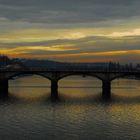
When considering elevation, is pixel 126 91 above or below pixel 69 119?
above

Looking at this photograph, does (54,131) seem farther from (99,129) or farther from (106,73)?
(106,73)

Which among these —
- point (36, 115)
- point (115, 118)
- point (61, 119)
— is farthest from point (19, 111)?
point (115, 118)

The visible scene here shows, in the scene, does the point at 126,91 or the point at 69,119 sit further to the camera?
the point at 126,91

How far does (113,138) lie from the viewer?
45219 millimetres

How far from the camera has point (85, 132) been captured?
48.3 metres

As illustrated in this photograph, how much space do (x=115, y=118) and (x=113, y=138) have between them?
44.4 feet

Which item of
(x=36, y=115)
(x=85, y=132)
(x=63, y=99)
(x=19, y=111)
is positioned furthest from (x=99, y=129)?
(x=63, y=99)

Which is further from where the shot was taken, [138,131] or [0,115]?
[0,115]

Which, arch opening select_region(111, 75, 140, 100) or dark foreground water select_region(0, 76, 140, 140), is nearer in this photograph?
dark foreground water select_region(0, 76, 140, 140)

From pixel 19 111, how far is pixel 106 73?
44.6 meters

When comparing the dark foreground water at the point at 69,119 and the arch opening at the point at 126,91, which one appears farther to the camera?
the arch opening at the point at 126,91

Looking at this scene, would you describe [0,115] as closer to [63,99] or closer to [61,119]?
[61,119]

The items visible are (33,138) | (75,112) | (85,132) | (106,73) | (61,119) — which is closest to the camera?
(33,138)

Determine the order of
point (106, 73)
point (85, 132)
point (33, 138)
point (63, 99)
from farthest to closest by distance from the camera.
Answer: point (106, 73) → point (63, 99) → point (85, 132) → point (33, 138)
